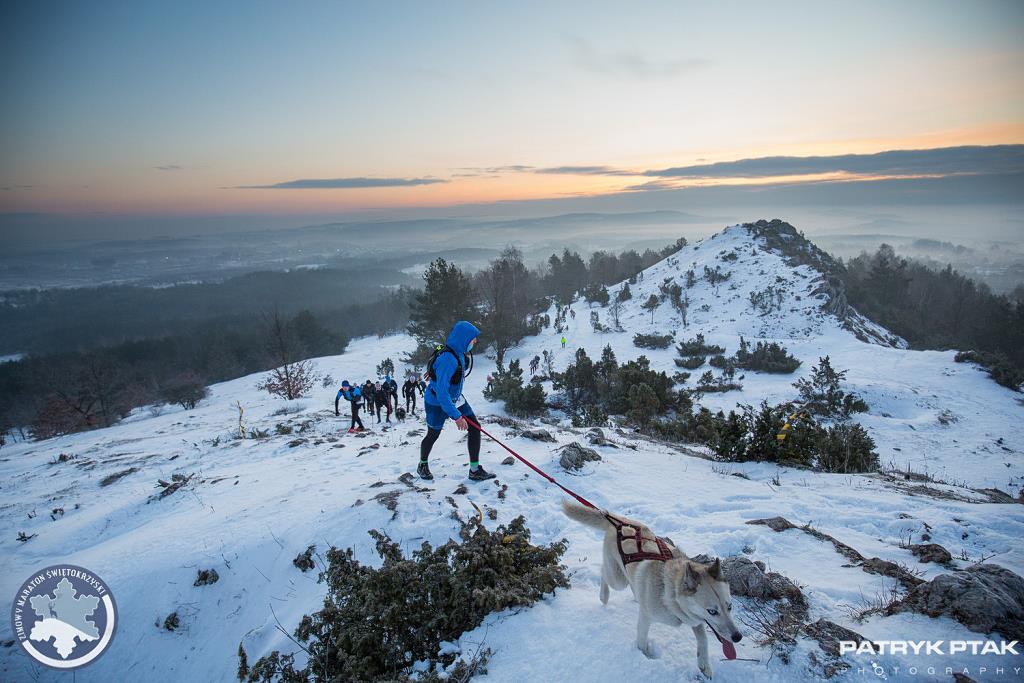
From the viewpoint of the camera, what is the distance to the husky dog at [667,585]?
2.12 m

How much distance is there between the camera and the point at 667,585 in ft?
7.64

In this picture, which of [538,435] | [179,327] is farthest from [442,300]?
[179,327]

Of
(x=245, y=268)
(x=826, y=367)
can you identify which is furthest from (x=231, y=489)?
(x=245, y=268)

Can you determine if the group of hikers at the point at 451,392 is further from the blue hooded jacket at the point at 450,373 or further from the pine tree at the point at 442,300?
the pine tree at the point at 442,300

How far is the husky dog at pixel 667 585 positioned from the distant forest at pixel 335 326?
867 inches

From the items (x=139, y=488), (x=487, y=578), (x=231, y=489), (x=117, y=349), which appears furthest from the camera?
(x=117, y=349)

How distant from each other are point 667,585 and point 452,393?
343cm

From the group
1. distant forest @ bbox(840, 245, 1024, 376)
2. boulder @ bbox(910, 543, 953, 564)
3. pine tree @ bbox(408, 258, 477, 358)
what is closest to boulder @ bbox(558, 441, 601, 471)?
boulder @ bbox(910, 543, 953, 564)

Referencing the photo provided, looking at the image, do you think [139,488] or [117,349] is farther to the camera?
[117,349]

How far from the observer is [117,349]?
170 feet

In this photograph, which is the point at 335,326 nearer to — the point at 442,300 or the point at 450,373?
the point at 442,300

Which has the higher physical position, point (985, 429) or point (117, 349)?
point (985, 429)

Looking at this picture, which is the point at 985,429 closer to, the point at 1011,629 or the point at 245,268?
the point at 1011,629

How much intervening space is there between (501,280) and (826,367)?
74.2 ft
